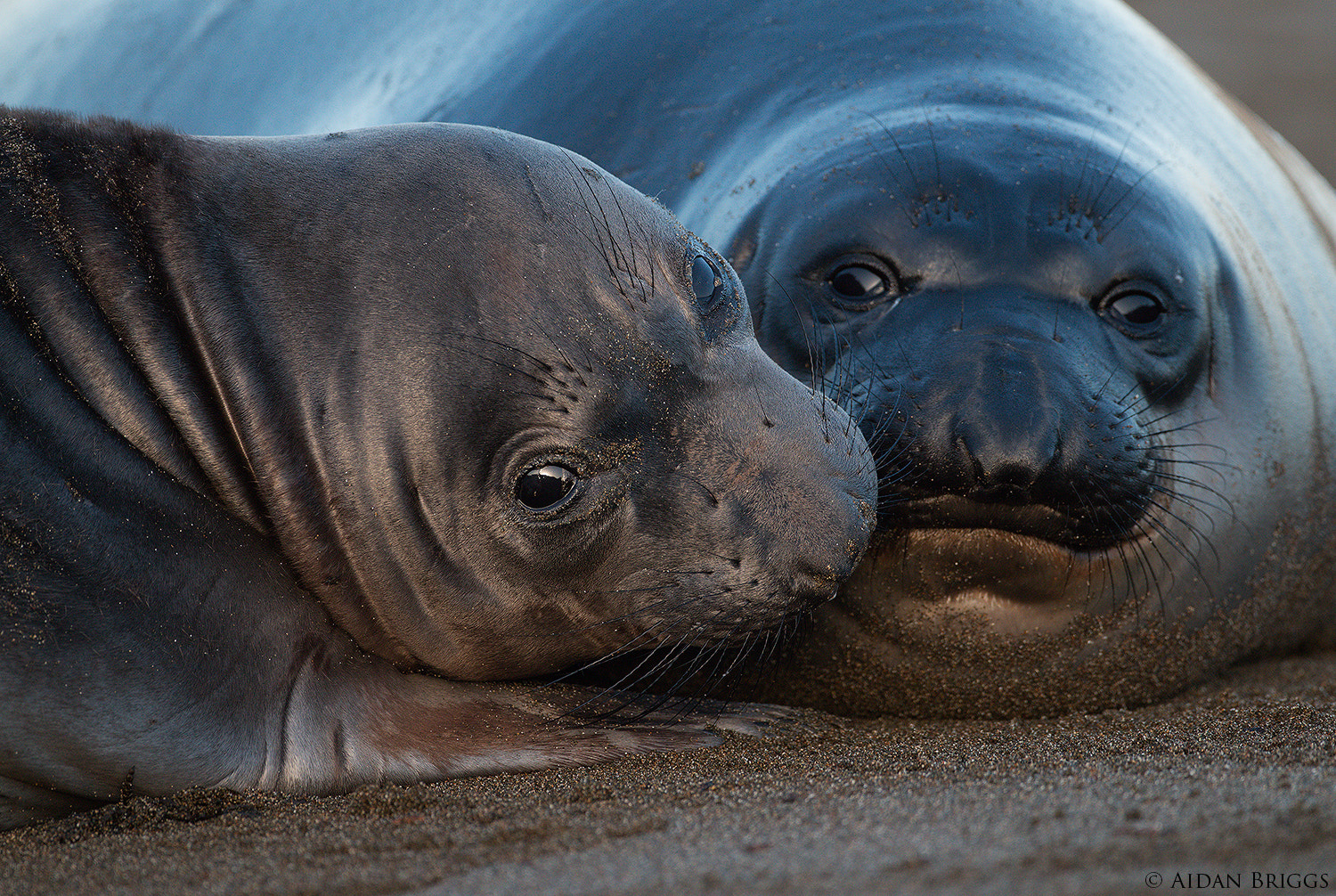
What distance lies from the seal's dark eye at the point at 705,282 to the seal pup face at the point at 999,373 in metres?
0.39

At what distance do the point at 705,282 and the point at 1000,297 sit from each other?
69 centimetres

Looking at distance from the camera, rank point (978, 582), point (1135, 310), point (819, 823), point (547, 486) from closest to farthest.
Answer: point (819, 823), point (547, 486), point (978, 582), point (1135, 310)

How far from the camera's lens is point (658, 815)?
2.19 meters

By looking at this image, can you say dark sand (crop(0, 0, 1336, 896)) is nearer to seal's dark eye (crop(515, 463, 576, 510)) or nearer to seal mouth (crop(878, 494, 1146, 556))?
seal mouth (crop(878, 494, 1146, 556))

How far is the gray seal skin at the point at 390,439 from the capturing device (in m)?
2.62

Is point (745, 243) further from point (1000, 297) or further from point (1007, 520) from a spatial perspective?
point (1007, 520)

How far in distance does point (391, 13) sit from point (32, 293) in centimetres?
226

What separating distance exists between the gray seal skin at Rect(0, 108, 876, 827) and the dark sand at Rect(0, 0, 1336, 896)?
0.66 ft

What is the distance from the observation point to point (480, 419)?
267 centimetres

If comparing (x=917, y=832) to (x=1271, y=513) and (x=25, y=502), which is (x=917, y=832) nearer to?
(x=25, y=502)

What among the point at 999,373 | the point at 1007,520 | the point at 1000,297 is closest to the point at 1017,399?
the point at 999,373

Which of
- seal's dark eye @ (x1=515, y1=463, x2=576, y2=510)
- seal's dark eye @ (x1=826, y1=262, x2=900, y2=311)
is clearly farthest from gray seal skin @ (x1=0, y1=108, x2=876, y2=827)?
seal's dark eye @ (x1=826, y1=262, x2=900, y2=311)

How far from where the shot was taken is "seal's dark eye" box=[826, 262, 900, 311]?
10.8ft

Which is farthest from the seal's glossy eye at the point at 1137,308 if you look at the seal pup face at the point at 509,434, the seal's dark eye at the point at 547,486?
the seal's dark eye at the point at 547,486
